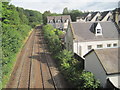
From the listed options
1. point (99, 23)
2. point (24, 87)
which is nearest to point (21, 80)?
point (24, 87)

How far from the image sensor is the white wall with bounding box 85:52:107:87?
12672mm

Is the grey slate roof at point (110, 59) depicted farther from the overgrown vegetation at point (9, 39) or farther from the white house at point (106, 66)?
Answer: the overgrown vegetation at point (9, 39)

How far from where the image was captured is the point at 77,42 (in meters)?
21.3

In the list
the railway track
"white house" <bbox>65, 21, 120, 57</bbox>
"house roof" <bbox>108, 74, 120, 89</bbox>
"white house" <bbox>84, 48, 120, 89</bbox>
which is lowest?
the railway track

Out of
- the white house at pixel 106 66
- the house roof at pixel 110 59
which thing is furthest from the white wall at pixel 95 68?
the house roof at pixel 110 59

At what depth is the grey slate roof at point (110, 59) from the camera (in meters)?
12.3

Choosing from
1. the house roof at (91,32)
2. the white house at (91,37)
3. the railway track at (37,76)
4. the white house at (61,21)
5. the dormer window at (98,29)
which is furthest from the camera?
the white house at (61,21)

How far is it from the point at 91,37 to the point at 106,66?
10.1 meters

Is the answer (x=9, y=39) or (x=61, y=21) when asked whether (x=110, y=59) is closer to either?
(x=9, y=39)

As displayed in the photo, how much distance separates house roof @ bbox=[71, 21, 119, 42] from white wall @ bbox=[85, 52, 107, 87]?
21.8 ft

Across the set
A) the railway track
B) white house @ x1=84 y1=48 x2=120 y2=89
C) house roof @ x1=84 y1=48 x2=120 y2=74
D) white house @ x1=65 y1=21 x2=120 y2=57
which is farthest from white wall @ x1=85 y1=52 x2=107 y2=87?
white house @ x1=65 y1=21 x2=120 y2=57

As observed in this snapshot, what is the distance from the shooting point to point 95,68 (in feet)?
45.8

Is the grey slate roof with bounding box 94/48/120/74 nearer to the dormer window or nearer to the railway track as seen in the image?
the railway track

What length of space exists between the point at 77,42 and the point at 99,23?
5463 mm
